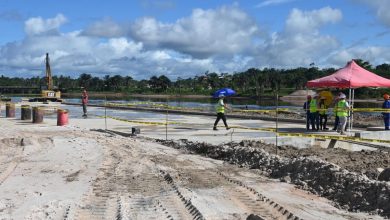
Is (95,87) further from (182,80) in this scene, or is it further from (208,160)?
(208,160)

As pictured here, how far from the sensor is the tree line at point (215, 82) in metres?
124

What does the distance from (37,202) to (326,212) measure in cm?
457

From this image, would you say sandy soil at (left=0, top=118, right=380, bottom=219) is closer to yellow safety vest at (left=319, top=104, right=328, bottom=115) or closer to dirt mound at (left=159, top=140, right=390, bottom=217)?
dirt mound at (left=159, top=140, right=390, bottom=217)

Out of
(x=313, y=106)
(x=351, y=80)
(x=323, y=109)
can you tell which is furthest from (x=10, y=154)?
(x=351, y=80)

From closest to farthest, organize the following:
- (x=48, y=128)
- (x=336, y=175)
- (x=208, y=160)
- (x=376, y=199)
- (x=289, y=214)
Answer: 1. (x=289, y=214)
2. (x=376, y=199)
3. (x=336, y=175)
4. (x=208, y=160)
5. (x=48, y=128)

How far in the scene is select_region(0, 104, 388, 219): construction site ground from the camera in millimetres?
7695

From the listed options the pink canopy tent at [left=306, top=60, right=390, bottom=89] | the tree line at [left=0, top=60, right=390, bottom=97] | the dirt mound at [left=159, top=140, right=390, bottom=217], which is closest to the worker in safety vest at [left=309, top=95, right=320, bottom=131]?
the pink canopy tent at [left=306, top=60, right=390, bottom=89]

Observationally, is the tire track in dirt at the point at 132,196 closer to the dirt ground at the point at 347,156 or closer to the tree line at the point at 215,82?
the dirt ground at the point at 347,156

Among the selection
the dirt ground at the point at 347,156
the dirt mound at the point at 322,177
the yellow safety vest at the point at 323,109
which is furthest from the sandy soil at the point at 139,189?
the yellow safety vest at the point at 323,109

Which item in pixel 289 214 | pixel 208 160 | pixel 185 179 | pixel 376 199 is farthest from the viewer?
pixel 208 160

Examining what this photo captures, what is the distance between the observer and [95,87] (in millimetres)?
148750

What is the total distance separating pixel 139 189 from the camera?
31.0 ft

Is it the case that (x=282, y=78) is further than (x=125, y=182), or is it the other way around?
(x=282, y=78)

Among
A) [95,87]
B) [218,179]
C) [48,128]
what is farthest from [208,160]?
[95,87]
